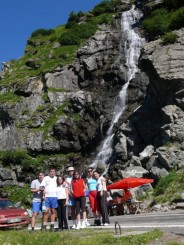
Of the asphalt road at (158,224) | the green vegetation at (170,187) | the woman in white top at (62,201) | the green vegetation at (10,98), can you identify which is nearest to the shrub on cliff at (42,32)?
the green vegetation at (10,98)

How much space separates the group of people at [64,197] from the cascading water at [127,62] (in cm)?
1931

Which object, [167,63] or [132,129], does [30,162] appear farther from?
[167,63]

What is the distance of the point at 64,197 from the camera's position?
44.1ft

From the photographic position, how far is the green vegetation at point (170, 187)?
21328mm

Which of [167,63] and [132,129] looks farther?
[132,129]

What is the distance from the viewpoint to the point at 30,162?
3969 cm

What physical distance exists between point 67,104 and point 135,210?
2336 cm

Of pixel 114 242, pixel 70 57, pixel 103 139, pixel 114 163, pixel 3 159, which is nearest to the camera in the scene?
pixel 114 242

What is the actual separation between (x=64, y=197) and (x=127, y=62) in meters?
30.7

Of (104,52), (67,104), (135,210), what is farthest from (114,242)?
(104,52)

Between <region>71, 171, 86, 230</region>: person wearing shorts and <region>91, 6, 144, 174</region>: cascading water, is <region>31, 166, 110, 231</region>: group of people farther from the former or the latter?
<region>91, 6, 144, 174</region>: cascading water

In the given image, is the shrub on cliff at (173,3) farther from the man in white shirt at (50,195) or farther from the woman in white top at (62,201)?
the man in white shirt at (50,195)

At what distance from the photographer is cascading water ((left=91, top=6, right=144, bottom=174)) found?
118ft

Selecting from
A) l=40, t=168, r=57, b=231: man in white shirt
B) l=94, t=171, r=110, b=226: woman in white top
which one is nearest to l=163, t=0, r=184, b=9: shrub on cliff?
l=94, t=171, r=110, b=226: woman in white top
